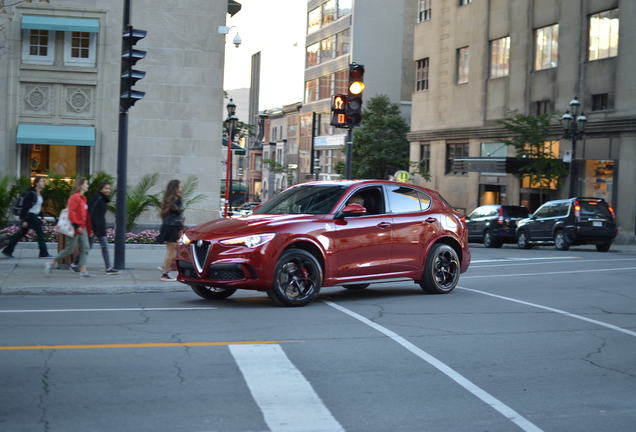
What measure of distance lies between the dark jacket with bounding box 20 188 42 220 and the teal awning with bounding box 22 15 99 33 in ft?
29.9

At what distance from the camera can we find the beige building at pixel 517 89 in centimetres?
4122

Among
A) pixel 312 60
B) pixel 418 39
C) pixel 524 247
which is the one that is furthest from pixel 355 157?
pixel 524 247

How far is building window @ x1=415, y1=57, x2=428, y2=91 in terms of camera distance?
2371 inches

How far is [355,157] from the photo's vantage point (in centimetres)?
7138

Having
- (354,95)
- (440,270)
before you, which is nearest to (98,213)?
(354,95)

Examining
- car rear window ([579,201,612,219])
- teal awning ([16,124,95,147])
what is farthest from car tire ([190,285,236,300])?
car rear window ([579,201,612,219])

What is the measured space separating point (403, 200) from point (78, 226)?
5480 millimetres

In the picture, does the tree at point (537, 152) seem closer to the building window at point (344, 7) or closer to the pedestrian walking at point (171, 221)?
the pedestrian walking at point (171, 221)

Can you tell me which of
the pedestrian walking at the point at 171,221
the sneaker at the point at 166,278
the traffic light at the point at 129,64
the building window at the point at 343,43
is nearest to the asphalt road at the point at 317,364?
the sneaker at the point at 166,278

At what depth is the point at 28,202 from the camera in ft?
63.4

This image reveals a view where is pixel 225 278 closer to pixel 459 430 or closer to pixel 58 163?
pixel 459 430

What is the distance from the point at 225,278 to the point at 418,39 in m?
51.5

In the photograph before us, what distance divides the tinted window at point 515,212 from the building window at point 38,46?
61.5 feet

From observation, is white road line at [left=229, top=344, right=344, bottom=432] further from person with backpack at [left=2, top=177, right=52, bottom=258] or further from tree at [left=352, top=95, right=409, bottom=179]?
tree at [left=352, top=95, right=409, bottom=179]
